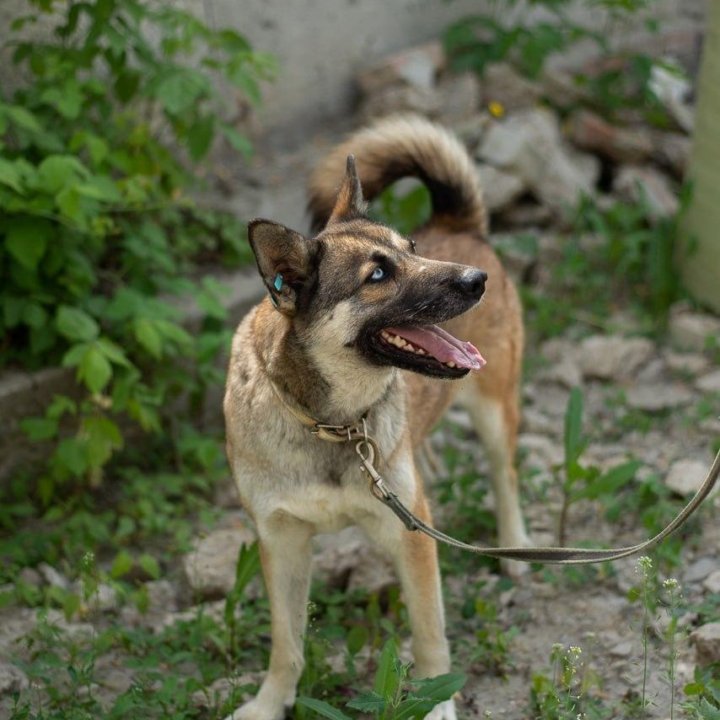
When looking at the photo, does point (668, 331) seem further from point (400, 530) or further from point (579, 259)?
point (400, 530)

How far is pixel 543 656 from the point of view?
3852 mm

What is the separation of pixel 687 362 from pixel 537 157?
1679mm

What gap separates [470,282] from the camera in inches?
122

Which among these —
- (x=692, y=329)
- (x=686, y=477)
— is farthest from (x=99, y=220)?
Answer: (x=692, y=329)

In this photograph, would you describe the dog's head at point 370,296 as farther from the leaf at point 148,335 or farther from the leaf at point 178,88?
the leaf at point 178,88

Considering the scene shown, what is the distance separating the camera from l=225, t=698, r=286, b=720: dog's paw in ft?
11.9

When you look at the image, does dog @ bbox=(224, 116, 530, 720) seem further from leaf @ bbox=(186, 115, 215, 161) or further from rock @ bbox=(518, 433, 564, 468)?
rock @ bbox=(518, 433, 564, 468)

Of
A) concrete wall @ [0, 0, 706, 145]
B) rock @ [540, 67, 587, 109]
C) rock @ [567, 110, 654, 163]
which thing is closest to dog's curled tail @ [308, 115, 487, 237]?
concrete wall @ [0, 0, 706, 145]

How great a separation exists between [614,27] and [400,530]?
571 centimetres

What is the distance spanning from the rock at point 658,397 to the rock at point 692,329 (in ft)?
1.10

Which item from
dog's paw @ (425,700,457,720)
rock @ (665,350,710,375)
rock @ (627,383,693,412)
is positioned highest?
dog's paw @ (425,700,457,720)

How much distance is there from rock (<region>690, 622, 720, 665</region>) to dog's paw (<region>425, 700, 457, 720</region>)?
2.58ft

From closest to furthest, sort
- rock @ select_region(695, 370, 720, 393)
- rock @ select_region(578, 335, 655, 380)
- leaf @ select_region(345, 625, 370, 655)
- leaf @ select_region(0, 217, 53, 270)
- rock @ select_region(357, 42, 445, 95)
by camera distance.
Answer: leaf @ select_region(345, 625, 370, 655) < leaf @ select_region(0, 217, 53, 270) < rock @ select_region(695, 370, 720, 393) < rock @ select_region(578, 335, 655, 380) < rock @ select_region(357, 42, 445, 95)

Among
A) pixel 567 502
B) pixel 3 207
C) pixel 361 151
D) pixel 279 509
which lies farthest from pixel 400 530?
pixel 3 207
